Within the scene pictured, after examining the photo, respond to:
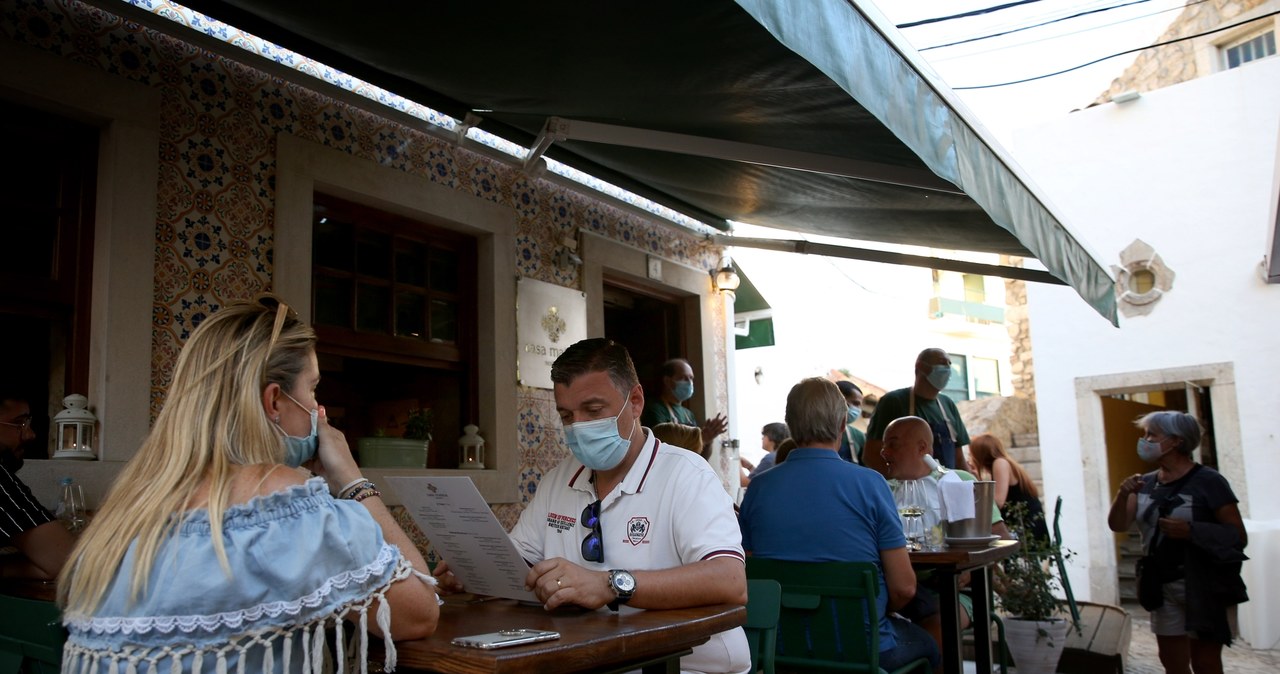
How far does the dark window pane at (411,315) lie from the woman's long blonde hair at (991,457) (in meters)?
4.16

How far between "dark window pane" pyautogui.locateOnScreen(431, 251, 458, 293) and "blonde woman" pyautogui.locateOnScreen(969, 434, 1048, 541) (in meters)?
3.77

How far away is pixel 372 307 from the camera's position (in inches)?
193

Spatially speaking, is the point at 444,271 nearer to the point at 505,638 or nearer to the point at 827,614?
the point at 827,614

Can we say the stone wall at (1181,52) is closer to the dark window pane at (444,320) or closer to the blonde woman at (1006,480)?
the blonde woman at (1006,480)

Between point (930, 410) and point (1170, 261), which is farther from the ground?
point (1170, 261)

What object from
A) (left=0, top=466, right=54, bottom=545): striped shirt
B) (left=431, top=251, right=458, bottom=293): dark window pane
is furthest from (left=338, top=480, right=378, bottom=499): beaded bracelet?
(left=431, top=251, right=458, bottom=293): dark window pane

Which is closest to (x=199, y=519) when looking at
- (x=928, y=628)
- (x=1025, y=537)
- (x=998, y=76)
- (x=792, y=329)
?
(x=928, y=628)

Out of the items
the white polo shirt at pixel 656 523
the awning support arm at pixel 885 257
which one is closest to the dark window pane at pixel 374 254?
the white polo shirt at pixel 656 523

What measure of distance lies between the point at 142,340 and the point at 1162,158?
A: 34.2 feet

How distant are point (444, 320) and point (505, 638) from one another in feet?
12.2

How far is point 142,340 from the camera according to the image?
3617 mm

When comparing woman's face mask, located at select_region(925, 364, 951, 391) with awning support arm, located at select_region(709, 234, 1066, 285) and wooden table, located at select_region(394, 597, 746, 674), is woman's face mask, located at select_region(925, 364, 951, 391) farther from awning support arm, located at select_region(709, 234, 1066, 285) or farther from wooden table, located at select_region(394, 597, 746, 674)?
wooden table, located at select_region(394, 597, 746, 674)

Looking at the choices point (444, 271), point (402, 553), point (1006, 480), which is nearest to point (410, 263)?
point (444, 271)

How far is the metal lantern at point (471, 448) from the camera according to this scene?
507 cm
